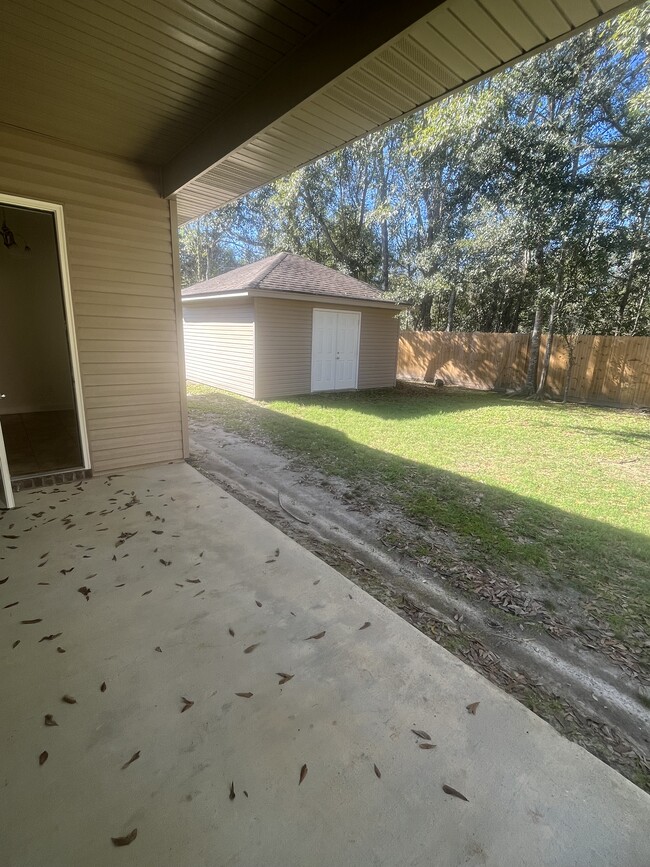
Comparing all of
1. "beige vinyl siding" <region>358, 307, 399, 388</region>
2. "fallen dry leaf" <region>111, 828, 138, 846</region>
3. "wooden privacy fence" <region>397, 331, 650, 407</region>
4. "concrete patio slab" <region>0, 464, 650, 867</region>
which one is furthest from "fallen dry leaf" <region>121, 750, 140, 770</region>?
"wooden privacy fence" <region>397, 331, 650, 407</region>

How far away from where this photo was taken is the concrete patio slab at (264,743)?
1.25 meters

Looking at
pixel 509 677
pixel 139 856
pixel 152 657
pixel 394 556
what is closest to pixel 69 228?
pixel 152 657

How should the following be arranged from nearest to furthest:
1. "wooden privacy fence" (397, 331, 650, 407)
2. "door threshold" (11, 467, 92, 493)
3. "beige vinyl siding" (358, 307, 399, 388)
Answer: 1. "door threshold" (11, 467, 92, 493)
2. "wooden privacy fence" (397, 331, 650, 407)
3. "beige vinyl siding" (358, 307, 399, 388)

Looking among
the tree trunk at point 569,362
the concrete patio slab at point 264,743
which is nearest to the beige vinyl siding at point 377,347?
the tree trunk at point 569,362

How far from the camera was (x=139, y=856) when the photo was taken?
46.9 inches

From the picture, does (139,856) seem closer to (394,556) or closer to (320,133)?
(394,556)

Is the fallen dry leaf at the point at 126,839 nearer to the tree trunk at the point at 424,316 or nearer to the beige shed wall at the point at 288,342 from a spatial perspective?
the beige shed wall at the point at 288,342

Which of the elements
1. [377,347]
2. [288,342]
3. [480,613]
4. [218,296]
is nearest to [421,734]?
[480,613]

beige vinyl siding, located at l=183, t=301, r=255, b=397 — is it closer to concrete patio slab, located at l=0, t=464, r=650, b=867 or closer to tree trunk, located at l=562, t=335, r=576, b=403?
concrete patio slab, located at l=0, t=464, r=650, b=867

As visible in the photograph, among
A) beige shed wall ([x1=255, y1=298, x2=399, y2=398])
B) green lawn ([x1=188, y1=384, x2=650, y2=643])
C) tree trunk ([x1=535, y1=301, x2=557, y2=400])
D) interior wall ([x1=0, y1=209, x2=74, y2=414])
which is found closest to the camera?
green lawn ([x1=188, y1=384, x2=650, y2=643])

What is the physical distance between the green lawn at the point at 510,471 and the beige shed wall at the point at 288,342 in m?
0.79

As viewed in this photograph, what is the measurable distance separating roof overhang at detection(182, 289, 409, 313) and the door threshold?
Result: 5643mm

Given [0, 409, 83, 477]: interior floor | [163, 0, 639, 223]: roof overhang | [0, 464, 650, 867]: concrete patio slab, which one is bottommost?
[0, 464, 650, 867]: concrete patio slab

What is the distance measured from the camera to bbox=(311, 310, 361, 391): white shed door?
404 inches
